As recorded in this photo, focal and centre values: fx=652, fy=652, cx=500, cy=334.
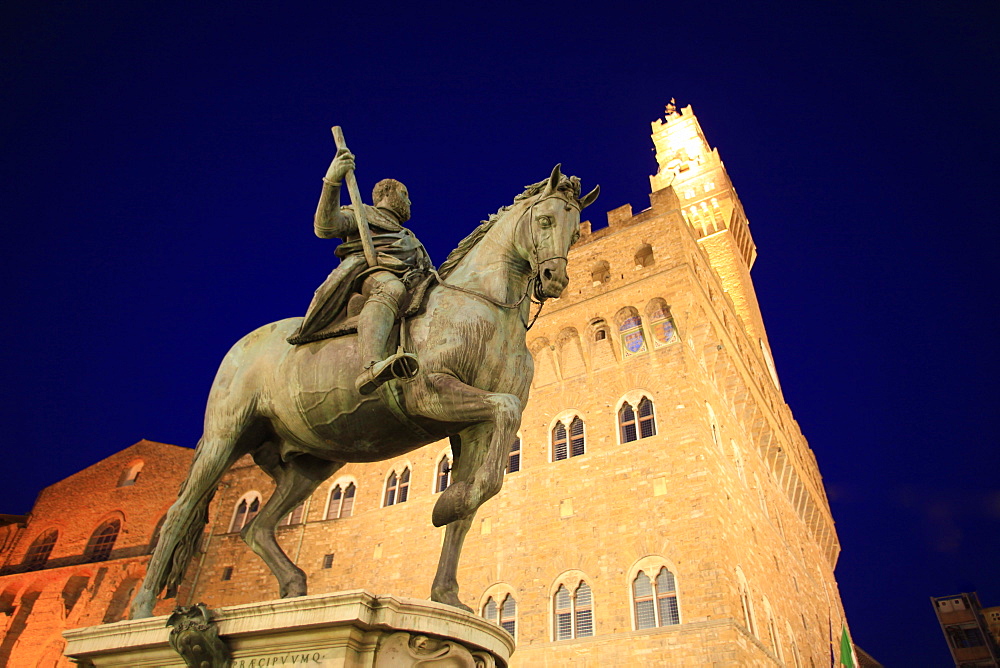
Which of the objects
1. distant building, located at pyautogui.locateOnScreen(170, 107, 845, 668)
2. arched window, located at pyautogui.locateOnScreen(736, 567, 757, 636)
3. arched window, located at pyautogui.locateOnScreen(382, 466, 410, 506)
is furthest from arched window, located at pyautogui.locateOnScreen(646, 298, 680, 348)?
arched window, located at pyautogui.locateOnScreen(382, 466, 410, 506)

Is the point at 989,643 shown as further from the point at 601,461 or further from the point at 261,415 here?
the point at 261,415

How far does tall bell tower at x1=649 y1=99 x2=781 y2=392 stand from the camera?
32062 millimetres

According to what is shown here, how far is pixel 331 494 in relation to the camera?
69.9 feet

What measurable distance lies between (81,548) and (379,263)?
2635 centimetres

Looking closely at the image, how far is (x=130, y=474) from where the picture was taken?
25.8 metres

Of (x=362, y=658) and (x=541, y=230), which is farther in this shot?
(x=541, y=230)

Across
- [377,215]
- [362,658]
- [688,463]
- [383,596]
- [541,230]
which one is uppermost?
[688,463]

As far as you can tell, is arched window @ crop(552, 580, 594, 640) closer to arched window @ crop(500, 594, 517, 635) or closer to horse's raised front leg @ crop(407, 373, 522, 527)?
arched window @ crop(500, 594, 517, 635)

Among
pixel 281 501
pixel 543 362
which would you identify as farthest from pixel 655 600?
pixel 281 501

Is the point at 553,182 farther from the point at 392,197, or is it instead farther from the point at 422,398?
the point at 422,398

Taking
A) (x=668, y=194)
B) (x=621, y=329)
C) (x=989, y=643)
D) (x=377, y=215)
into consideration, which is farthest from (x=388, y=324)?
(x=989, y=643)

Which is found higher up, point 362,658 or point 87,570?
point 87,570

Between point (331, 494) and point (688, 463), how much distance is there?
1180 centimetres

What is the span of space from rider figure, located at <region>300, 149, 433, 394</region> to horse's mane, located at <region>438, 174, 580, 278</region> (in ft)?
0.47
